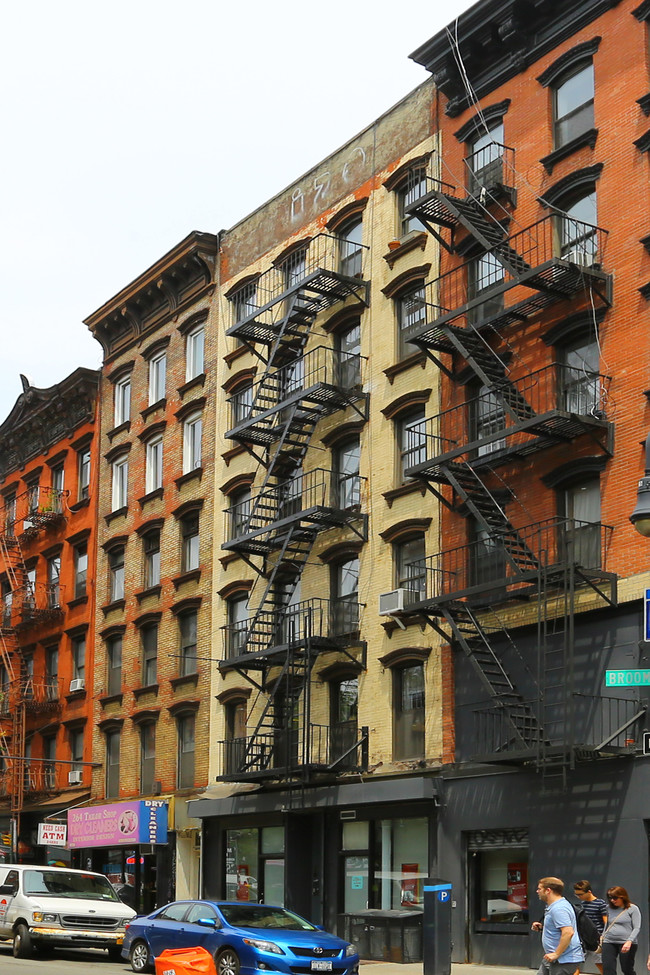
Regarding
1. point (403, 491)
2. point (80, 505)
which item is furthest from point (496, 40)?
point (80, 505)

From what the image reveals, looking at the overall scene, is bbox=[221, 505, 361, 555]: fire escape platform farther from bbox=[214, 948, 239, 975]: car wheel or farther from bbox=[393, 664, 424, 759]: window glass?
bbox=[214, 948, 239, 975]: car wheel

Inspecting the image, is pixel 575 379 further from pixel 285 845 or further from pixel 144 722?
pixel 144 722

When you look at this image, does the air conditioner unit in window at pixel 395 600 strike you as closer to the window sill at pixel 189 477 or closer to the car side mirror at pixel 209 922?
the car side mirror at pixel 209 922

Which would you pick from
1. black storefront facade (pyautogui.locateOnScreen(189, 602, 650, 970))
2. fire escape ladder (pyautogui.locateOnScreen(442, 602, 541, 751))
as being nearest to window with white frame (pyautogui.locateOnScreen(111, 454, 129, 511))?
black storefront facade (pyautogui.locateOnScreen(189, 602, 650, 970))

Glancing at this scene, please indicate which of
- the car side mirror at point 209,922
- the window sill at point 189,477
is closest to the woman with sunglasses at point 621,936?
the car side mirror at point 209,922

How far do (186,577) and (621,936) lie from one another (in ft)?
72.6

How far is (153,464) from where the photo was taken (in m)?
41.6

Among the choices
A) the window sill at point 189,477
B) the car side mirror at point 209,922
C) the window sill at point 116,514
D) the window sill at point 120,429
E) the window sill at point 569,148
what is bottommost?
the car side mirror at point 209,922

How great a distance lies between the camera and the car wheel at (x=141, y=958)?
2238cm

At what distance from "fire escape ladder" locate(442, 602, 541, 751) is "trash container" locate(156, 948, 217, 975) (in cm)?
737

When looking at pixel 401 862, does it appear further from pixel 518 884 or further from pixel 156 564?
pixel 156 564

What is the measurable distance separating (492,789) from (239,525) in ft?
40.5

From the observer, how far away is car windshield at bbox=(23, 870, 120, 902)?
1074 inches

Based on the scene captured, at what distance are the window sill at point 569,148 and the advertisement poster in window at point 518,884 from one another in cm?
1350
